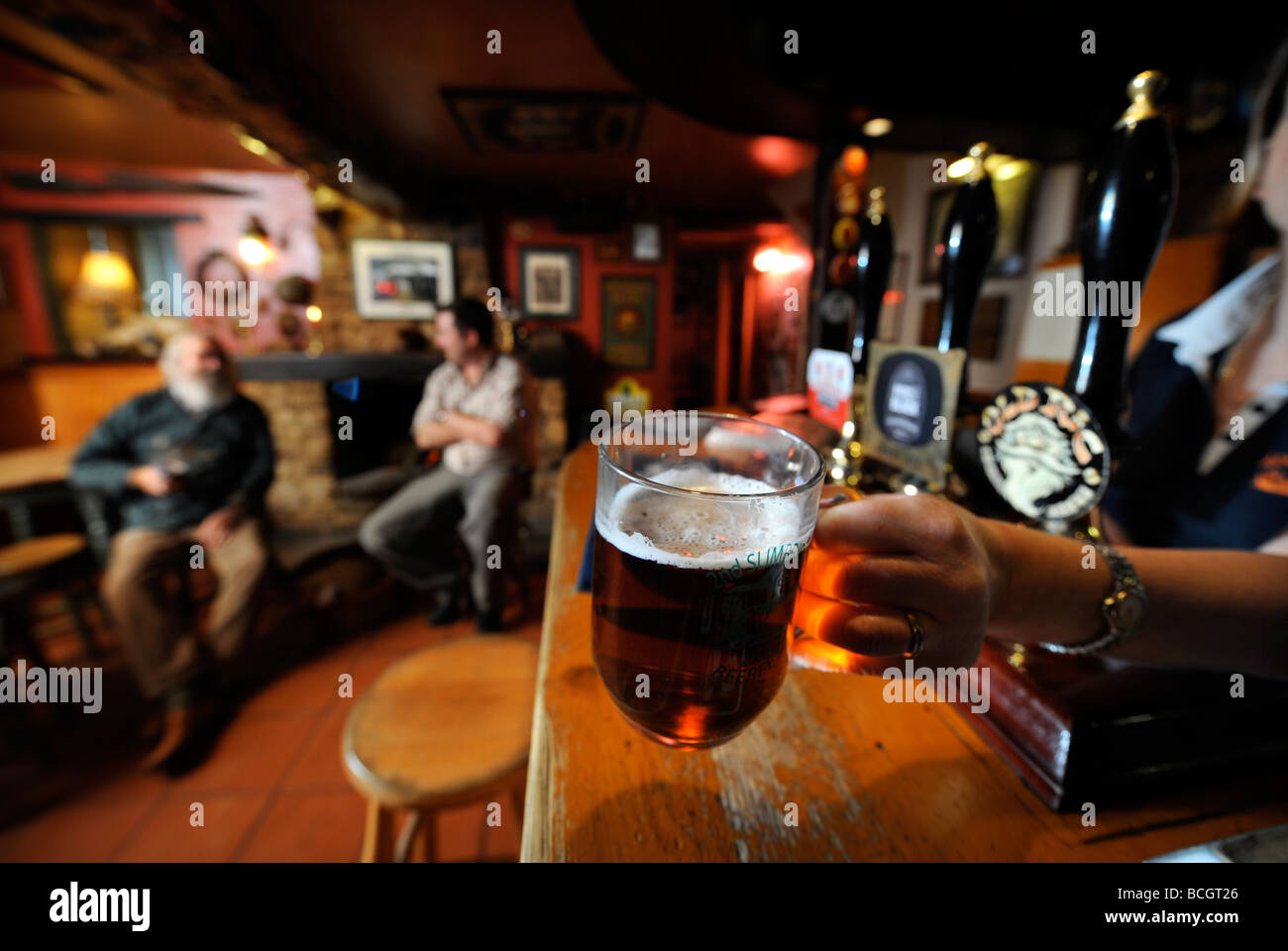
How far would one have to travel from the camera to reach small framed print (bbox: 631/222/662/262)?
6.86m

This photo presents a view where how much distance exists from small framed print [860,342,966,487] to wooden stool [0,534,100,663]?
3869 millimetres

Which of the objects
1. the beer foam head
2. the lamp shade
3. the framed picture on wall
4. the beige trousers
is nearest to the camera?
the beer foam head

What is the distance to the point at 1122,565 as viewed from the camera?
2.12 feet

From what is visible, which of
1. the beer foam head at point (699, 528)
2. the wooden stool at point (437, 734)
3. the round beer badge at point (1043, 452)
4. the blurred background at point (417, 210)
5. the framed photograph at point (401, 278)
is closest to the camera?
the beer foam head at point (699, 528)

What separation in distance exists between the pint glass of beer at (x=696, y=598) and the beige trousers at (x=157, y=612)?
10.1 ft

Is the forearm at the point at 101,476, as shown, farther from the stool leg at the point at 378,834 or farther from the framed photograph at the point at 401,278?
Result: the framed photograph at the point at 401,278

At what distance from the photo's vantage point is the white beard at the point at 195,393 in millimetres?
2885

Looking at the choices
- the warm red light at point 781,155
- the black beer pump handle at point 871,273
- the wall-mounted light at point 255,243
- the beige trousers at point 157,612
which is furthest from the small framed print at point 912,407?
the wall-mounted light at point 255,243

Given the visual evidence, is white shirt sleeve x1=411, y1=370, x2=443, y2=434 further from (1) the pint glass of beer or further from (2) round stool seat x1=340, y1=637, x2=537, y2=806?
(1) the pint glass of beer

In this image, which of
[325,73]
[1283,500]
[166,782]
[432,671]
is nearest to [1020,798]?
[1283,500]

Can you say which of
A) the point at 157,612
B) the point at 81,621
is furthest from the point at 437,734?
the point at 81,621

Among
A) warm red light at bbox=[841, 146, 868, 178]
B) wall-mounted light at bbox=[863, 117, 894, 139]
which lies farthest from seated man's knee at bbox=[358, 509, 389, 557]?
wall-mounted light at bbox=[863, 117, 894, 139]
